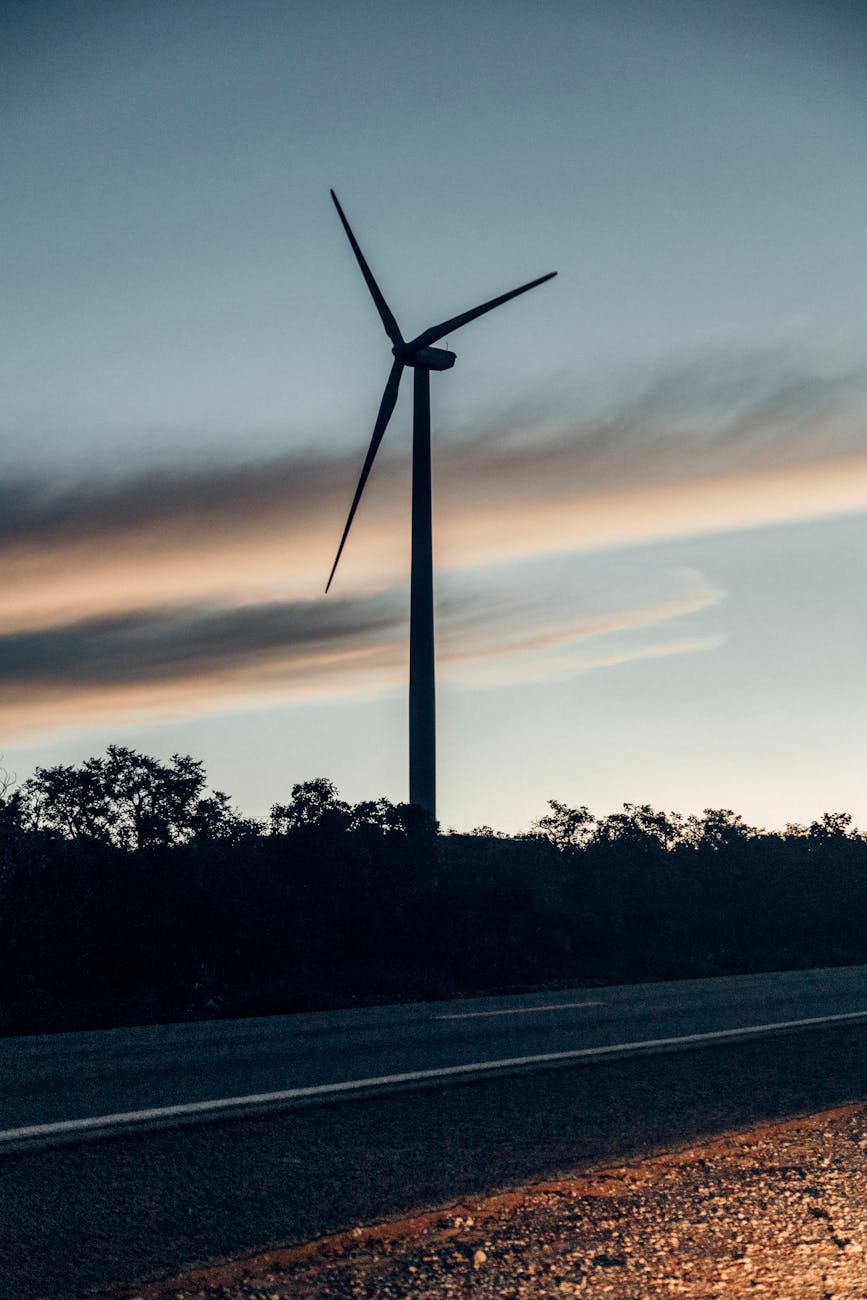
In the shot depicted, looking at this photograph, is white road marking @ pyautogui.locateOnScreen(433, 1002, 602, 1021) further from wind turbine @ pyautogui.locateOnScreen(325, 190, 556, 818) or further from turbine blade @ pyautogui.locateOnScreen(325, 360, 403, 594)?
turbine blade @ pyautogui.locateOnScreen(325, 360, 403, 594)

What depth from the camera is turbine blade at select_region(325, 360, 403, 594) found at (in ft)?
112

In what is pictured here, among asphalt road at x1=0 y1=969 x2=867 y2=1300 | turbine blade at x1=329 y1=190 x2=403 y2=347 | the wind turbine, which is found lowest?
asphalt road at x1=0 y1=969 x2=867 y2=1300

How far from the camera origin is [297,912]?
2364 centimetres

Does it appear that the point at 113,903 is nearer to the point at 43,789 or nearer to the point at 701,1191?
the point at 43,789

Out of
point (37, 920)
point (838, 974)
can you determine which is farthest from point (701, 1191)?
point (838, 974)

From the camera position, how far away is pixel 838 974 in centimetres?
2297

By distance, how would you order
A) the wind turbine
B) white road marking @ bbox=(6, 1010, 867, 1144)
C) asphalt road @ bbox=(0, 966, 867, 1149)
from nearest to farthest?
white road marking @ bbox=(6, 1010, 867, 1144) < asphalt road @ bbox=(0, 966, 867, 1149) < the wind turbine

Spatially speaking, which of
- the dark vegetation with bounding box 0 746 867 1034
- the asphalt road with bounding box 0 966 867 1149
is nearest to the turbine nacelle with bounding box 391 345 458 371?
the dark vegetation with bounding box 0 746 867 1034

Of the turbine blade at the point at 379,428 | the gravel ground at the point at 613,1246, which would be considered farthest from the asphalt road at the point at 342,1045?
the turbine blade at the point at 379,428

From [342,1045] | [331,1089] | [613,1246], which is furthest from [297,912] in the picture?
[613,1246]

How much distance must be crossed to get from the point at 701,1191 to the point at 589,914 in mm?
24379

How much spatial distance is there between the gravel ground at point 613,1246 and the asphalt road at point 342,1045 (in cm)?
269

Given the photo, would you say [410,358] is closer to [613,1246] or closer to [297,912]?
[297,912]

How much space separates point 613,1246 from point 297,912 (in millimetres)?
18921
